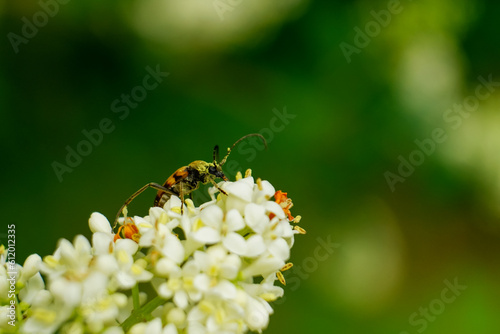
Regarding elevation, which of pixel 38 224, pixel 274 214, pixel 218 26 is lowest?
pixel 38 224

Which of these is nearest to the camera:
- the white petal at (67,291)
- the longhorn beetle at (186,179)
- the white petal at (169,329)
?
the white petal at (67,291)

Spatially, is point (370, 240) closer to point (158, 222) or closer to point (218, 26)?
point (218, 26)

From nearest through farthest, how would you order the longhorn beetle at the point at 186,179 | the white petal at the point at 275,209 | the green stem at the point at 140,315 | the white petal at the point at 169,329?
the white petal at the point at 169,329 < the green stem at the point at 140,315 < the white petal at the point at 275,209 < the longhorn beetle at the point at 186,179

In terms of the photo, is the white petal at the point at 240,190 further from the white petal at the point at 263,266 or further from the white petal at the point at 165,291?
the white petal at the point at 165,291

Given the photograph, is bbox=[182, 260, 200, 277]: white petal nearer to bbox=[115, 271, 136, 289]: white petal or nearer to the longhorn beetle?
bbox=[115, 271, 136, 289]: white petal

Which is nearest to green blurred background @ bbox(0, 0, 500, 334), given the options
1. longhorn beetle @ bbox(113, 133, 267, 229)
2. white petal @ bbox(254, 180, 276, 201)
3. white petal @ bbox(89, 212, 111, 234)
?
longhorn beetle @ bbox(113, 133, 267, 229)

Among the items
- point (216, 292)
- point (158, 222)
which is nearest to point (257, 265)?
point (216, 292)

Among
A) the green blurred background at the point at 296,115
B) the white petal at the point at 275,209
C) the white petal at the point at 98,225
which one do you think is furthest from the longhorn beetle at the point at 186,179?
the green blurred background at the point at 296,115
